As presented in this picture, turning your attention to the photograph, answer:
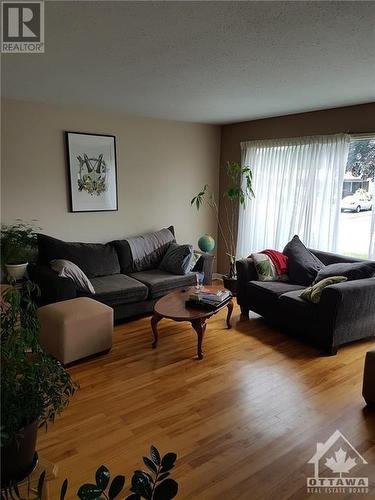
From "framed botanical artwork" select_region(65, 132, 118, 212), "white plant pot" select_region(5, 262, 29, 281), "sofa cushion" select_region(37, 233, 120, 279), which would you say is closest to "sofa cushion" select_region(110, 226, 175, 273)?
"sofa cushion" select_region(37, 233, 120, 279)

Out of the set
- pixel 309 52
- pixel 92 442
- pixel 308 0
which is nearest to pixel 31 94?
pixel 309 52

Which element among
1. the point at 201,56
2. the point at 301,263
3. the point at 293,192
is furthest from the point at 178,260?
the point at 201,56

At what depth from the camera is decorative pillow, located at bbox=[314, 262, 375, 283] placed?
355 centimetres

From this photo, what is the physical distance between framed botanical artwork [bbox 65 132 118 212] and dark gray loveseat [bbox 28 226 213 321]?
52 cm

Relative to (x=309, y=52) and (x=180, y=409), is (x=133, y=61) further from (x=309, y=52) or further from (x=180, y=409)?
(x=180, y=409)

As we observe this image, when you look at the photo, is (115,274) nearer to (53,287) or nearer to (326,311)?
(53,287)

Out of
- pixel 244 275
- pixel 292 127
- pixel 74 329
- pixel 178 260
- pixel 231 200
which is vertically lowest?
pixel 74 329

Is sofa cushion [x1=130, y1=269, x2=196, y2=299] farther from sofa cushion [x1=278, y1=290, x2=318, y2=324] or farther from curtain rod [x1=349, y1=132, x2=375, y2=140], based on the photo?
curtain rod [x1=349, y1=132, x2=375, y2=140]

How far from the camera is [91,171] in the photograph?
4523 millimetres

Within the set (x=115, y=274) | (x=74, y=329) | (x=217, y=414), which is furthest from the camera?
(x=115, y=274)

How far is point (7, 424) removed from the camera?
1.16 metres

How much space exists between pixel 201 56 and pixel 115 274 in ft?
9.10

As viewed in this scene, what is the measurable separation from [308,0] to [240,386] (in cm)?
250

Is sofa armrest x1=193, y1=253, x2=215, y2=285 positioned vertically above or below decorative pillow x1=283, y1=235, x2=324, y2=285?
below
